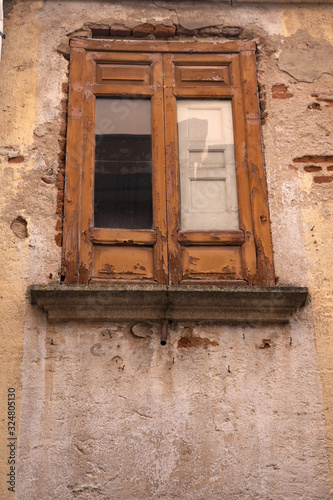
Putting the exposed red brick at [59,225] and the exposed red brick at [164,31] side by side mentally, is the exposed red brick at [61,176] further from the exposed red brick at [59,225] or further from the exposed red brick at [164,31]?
the exposed red brick at [164,31]

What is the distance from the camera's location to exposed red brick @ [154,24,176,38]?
18.7 ft

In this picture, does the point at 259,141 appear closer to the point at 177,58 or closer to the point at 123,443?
the point at 177,58

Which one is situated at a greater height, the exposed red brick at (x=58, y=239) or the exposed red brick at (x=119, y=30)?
the exposed red brick at (x=119, y=30)

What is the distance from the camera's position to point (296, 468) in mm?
4457

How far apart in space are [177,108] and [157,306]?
5.78 ft

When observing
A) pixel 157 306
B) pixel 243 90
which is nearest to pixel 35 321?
pixel 157 306

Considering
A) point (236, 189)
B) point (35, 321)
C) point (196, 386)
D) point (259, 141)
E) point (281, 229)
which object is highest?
point (259, 141)

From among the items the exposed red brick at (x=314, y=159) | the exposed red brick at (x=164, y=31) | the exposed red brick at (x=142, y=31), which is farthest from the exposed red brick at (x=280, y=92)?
the exposed red brick at (x=142, y=31)

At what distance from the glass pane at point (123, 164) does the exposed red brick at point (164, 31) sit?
667mm

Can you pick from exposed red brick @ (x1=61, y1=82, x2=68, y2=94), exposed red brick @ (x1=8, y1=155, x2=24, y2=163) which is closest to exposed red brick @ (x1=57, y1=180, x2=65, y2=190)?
exposed red brick @ (x1=8, y1=155, x2=24, y2=163)

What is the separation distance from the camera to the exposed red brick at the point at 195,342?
475 cm

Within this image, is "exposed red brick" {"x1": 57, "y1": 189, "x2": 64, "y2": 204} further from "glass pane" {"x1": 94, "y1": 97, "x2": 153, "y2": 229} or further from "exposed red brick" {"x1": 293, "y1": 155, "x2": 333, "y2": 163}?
"exposed red brick" {"x1": 293, "y1": 155, "x2": 333, "y2": 163}

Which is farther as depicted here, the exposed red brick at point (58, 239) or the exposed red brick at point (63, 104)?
the exposed red brick at point (63, 104)

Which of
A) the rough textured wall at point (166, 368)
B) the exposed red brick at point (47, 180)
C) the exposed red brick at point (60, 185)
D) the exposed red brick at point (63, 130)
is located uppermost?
the exposed red brick at point (63, 130)
